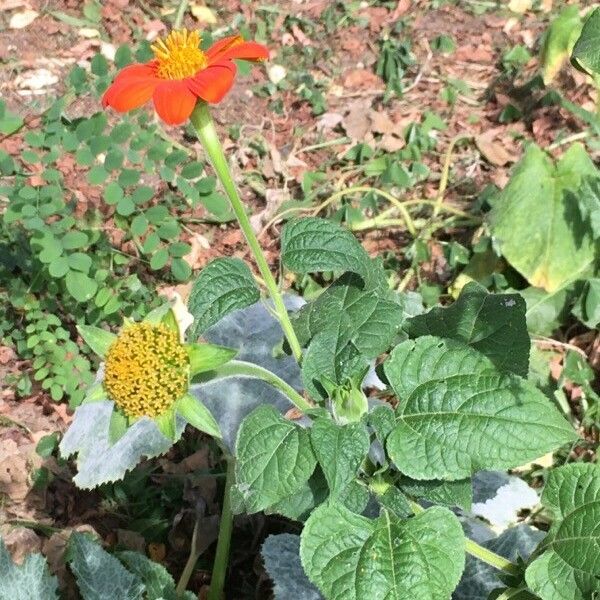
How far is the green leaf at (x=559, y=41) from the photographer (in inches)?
109

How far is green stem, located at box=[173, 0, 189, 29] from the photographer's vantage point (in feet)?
11.4

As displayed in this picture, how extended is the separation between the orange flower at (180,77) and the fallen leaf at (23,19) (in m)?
2.32

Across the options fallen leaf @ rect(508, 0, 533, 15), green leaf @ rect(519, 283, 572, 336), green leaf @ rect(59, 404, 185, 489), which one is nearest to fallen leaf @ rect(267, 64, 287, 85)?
fallen leaf @ rect(508, 0, 533, 15)

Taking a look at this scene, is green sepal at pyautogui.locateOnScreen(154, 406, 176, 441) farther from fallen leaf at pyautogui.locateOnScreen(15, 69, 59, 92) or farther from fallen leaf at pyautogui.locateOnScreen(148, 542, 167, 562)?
fallen leaf at pyautogui.locateOnScreen(15, 69, 59, 92)

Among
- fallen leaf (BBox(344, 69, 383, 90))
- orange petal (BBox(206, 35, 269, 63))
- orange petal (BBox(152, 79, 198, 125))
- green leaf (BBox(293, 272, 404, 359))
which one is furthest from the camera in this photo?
fallen leaf (BBox(344, 69, 383, 90))

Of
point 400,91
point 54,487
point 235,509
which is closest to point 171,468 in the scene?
point 54,487

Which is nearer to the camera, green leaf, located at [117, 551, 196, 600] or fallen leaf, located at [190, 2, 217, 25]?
green leaf, located at [117, 551, 196, 600]

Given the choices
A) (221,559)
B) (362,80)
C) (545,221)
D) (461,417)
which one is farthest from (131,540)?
(362,80)

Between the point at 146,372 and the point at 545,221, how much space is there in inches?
62.7

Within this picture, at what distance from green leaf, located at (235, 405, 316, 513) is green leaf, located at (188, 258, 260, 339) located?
5.9 inches

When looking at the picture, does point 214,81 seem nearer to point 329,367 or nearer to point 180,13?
point 329,367

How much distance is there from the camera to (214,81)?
1.19 m

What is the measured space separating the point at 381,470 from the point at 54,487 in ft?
3.93

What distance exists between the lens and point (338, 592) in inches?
46.5
